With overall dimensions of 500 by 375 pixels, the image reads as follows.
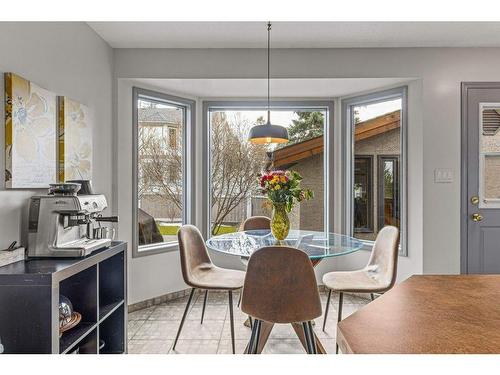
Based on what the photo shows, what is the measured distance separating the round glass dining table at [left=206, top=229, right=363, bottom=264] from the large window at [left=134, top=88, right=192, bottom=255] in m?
0.96

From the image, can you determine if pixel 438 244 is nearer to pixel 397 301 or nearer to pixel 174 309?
pixel 174 309

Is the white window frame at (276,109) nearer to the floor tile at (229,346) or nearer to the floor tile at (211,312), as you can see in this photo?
the floor tile at (211,312)

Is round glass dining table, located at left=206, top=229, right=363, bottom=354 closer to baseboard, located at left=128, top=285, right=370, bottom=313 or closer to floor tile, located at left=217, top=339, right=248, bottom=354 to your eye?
floor tile, located at left=217, top=339, right=248, bottom=354

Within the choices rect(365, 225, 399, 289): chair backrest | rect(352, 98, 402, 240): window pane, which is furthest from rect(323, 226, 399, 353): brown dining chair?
rect(352, 98, 402, 240): window pane

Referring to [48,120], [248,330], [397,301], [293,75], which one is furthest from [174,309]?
[397,301]

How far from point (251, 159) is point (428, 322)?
127 inches

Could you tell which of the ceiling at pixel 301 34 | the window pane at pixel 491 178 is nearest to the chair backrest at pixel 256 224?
the ceiling at pixel 301 34

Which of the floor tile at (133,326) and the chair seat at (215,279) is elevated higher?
the chair seat at (215,279)

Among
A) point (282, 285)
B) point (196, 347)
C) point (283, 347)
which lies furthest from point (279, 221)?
point (196, 347)

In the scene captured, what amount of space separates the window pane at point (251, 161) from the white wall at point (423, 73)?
0.74 metres

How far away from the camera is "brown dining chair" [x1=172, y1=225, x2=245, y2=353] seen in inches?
94.0

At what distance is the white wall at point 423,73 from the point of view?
3043mm
